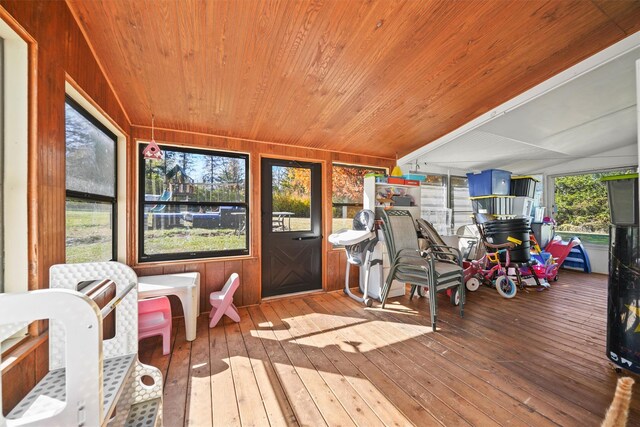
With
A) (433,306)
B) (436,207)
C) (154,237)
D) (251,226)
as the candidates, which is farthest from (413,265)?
(154,237)

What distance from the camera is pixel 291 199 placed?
355 centimetres

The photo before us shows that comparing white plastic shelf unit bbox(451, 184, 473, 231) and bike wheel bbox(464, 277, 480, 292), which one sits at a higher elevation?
white plastic shelf unit bbox(451, 184, 473, 231)

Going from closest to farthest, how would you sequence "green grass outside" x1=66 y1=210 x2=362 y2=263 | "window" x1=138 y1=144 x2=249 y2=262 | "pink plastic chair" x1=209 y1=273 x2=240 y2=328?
"green grass outside" x1=66 y1=210 x2=362 y2=263, "pink plastic chair" x1=209 y1=273 x2=240 y2=328, "window" x1=138 y1=144 x2=249 y2=262

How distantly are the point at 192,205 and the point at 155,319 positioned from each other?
1353 mm

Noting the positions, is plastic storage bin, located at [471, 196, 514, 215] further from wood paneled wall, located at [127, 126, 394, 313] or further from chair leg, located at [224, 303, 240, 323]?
chair leg, located at [224, 303, 240, 323]

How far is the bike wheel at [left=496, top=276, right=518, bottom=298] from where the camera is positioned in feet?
11.0

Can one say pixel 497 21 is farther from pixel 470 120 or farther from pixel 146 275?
pixel 146 275

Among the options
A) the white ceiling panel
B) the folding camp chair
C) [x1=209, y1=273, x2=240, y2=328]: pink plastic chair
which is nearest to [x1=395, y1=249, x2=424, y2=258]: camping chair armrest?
the folding camp chair

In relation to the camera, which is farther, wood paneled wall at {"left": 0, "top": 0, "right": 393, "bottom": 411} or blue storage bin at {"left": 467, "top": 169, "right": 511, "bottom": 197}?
blue storage bin at {"left": 467, "top": 169, "right": 511, "bottom": 197}

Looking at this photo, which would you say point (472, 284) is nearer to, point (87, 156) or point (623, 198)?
point (623, 198)

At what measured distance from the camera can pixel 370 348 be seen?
213cm

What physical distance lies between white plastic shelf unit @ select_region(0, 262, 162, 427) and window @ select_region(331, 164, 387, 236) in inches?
111

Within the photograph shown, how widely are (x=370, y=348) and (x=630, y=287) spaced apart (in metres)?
1.87

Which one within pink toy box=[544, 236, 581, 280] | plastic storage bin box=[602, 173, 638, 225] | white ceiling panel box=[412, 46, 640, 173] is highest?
white ceiling panel box=[412, 46, 640, 173]
